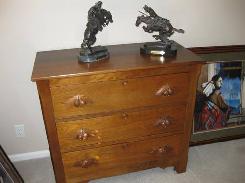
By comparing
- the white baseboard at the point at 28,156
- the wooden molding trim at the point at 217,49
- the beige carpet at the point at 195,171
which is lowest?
the beige carpet at the point at 195,171

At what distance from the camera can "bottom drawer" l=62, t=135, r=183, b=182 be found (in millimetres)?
1620

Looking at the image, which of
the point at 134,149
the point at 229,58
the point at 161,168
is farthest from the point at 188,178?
the point at 229,58

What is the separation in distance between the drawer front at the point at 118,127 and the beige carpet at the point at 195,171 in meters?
0.43

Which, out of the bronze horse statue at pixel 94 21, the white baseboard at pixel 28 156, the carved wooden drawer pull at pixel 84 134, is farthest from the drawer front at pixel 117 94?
the white baseboard at pixel 28 156

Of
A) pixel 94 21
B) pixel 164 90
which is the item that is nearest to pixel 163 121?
pixel 164 90

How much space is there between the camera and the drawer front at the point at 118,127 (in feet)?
4.98

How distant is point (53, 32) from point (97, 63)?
1.57 ft

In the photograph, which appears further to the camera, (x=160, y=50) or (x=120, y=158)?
(x=120, y=158)

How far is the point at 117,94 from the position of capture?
1476 mm

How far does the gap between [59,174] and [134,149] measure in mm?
537

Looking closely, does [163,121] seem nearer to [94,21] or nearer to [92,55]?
[92,55]

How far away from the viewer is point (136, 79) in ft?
4.80

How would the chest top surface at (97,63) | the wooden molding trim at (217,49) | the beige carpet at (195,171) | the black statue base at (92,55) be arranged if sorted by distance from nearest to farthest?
the chest top surface at (97,63) → the black statue base at (92,55) → the beige carpet at (195,171) → the wooden molding trim at (217,49)

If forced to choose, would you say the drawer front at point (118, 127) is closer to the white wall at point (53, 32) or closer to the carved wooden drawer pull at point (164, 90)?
the carved wooden drawer pull at point (164, 90)
